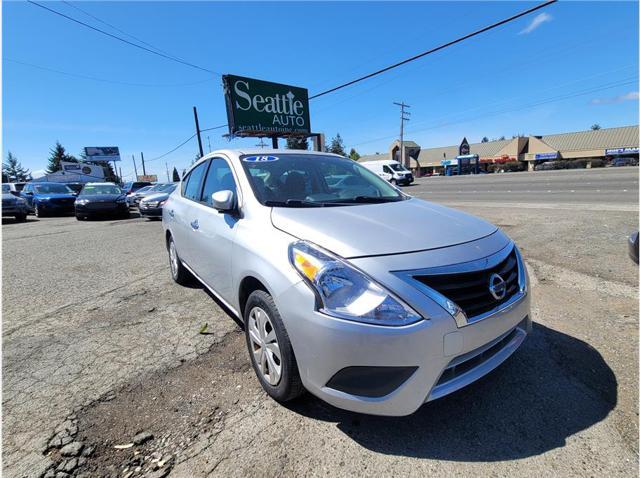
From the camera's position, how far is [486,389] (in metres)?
2.25

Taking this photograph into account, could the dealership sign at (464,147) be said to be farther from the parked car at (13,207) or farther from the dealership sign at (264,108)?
the parked car at (13,207)

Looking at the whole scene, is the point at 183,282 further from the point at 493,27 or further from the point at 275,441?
the point at 493,27

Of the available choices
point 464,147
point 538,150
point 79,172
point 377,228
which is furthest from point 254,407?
point 538,150

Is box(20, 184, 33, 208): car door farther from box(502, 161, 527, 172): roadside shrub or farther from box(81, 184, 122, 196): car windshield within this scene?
box(502, 161, 527, 172): roadside shrub

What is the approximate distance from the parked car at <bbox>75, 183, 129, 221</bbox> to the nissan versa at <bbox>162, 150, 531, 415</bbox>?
1308 cm

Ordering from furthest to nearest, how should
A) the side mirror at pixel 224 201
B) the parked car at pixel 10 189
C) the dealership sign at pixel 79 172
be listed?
1. the dealership sign at pixel 79 172
2. the parked car at pixel 10 189
3. the side mirror at pixel 224 201

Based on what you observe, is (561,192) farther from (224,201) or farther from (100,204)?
(100,204)

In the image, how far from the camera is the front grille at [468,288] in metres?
1.74

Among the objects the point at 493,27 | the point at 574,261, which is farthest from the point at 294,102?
the point at 574,261

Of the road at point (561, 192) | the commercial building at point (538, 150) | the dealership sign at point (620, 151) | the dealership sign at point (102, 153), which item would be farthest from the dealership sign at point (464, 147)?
the dealership sign at point (102, 153)

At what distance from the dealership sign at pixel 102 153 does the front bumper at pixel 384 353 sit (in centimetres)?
6989

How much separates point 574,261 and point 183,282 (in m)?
5.40

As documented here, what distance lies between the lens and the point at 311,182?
3043 mm

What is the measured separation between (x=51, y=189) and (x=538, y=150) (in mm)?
71778
